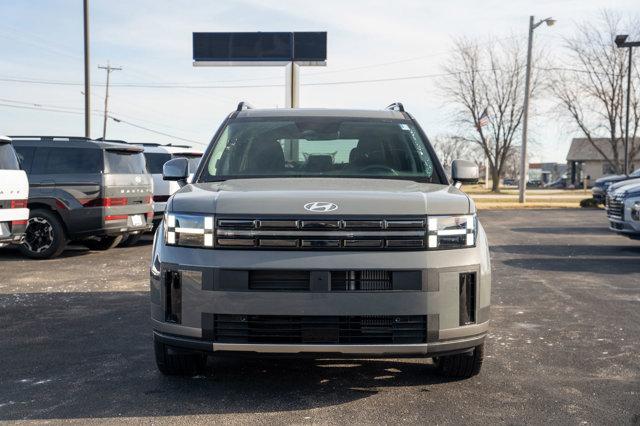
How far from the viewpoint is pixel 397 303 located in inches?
156

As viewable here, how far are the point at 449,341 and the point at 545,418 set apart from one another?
2.15 ft

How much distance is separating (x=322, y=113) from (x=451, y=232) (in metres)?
2.05

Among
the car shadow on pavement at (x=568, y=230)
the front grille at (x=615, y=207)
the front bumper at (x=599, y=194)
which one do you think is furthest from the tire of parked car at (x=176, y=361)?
the front bumper at (x=599, y=194)

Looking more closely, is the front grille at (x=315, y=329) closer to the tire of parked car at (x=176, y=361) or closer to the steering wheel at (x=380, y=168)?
the tire of parked car at (x=176, y=361)

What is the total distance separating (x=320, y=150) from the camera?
544cm

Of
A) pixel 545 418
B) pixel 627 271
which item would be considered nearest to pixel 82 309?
pixel 545 418

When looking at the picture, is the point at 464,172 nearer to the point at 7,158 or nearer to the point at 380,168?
the point at 380,168

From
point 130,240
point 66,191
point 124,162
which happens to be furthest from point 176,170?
point 130,240

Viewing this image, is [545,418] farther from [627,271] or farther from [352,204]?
[627,271]

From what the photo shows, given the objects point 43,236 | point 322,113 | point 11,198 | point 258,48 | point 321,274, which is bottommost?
point 43,236

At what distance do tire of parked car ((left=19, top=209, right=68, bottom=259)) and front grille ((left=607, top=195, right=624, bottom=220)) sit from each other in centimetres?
916

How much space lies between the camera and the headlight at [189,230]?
13.4ft

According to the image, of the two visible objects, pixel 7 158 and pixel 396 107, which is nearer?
pixel 396 107

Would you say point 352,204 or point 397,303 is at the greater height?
point 352,204
